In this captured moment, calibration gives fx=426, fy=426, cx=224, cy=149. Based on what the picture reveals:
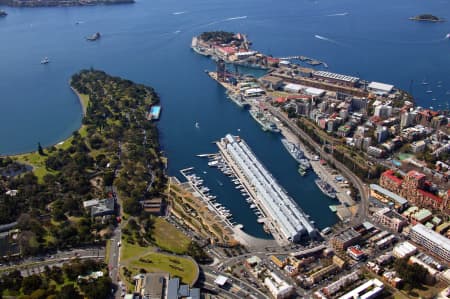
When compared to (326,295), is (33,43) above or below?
above

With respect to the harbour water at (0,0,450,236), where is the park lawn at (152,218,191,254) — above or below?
below

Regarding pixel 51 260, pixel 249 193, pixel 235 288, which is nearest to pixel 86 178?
pixel 51 260

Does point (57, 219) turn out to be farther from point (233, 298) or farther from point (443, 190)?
point (443, 190)

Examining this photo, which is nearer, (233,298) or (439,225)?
(233,298)

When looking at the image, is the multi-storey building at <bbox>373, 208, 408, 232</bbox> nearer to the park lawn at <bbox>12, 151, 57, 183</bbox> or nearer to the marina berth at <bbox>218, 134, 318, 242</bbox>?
the marina berth at <bbox>218, 134, 318, 242</bbox>

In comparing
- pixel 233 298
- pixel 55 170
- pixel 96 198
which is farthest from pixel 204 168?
pixel 233 298

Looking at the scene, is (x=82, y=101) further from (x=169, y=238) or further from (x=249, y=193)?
(x=169, y=238)

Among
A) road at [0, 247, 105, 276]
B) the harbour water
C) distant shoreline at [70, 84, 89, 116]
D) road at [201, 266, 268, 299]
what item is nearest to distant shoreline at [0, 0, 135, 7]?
the harbour water
